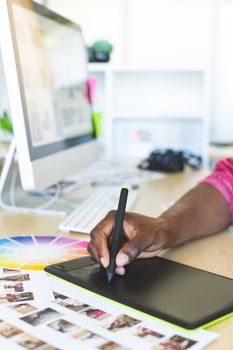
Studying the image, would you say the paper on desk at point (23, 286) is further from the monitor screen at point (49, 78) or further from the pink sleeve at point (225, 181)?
the pink sleeve at point (225, 181)

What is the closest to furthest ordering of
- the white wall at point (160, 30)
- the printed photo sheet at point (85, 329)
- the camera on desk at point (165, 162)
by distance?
1. the printed photo sheet at point (85, 329)
2. the camera on desk at point (165, 162)
3. the white wall at point (160, 30)

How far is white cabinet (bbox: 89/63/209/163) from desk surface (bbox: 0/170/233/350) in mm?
969

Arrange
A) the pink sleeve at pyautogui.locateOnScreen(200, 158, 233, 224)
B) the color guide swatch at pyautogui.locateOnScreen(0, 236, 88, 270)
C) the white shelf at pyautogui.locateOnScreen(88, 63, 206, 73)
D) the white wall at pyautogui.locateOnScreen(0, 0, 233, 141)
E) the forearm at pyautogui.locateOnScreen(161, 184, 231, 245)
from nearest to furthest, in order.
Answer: the color guide swatch at pyautogui.locateOnScreen(0, 236, 88, 270), the forearm at pyautogui.locateOnScreen(161, 184, 231, 245), the pink sleeve at pyautogui.locateOnScreen(200, 158, 233, 224), the white shelf at pyautogui.locateOnScreen(88, 63, 206, 73), the white wall at pyautogui.locateOnScreen(0, 0, 233, 141)

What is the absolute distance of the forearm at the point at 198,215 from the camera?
94 centimetres

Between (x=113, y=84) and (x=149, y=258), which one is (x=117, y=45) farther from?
(x=149, y=258)

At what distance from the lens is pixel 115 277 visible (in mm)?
715

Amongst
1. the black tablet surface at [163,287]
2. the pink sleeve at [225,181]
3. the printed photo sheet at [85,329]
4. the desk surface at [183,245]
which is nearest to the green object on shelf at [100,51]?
the desk surface at [183,245]

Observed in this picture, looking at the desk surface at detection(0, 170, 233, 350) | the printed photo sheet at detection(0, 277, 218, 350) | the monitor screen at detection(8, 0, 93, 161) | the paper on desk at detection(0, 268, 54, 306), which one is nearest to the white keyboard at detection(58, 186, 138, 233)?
the desk surface at detection(0, 170, 233, 350)

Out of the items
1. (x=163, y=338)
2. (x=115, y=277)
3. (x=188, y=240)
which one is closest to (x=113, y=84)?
(x=188, y=240)

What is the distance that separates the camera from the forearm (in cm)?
94

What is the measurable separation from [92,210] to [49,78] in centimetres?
33

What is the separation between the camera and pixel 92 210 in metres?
1.16

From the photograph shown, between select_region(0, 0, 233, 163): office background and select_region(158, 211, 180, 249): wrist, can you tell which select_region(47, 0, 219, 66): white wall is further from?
select_region(158, 211, 180, 249): wrist

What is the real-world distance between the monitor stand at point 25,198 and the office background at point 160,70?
111 centimetres
